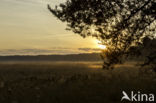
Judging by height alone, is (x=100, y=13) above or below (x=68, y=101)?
above

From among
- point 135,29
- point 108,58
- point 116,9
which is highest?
point 116,9

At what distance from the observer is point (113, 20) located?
14.6m

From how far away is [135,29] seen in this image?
14391 millimetres

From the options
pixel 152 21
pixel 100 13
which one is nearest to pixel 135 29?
pixel 152 21

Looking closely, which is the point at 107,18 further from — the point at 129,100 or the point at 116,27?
the point at 129,100

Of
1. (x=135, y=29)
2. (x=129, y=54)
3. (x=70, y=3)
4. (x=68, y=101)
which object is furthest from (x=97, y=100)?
(x=70, y=3)

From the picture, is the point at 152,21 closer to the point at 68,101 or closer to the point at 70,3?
the point at 70,3

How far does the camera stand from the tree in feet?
46.4

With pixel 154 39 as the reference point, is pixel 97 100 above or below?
below

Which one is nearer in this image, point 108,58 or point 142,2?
point 142,2

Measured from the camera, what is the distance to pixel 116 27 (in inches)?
567

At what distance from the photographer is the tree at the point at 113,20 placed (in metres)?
14.2

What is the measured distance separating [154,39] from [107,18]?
2.37 metres

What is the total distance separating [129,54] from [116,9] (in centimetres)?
226
